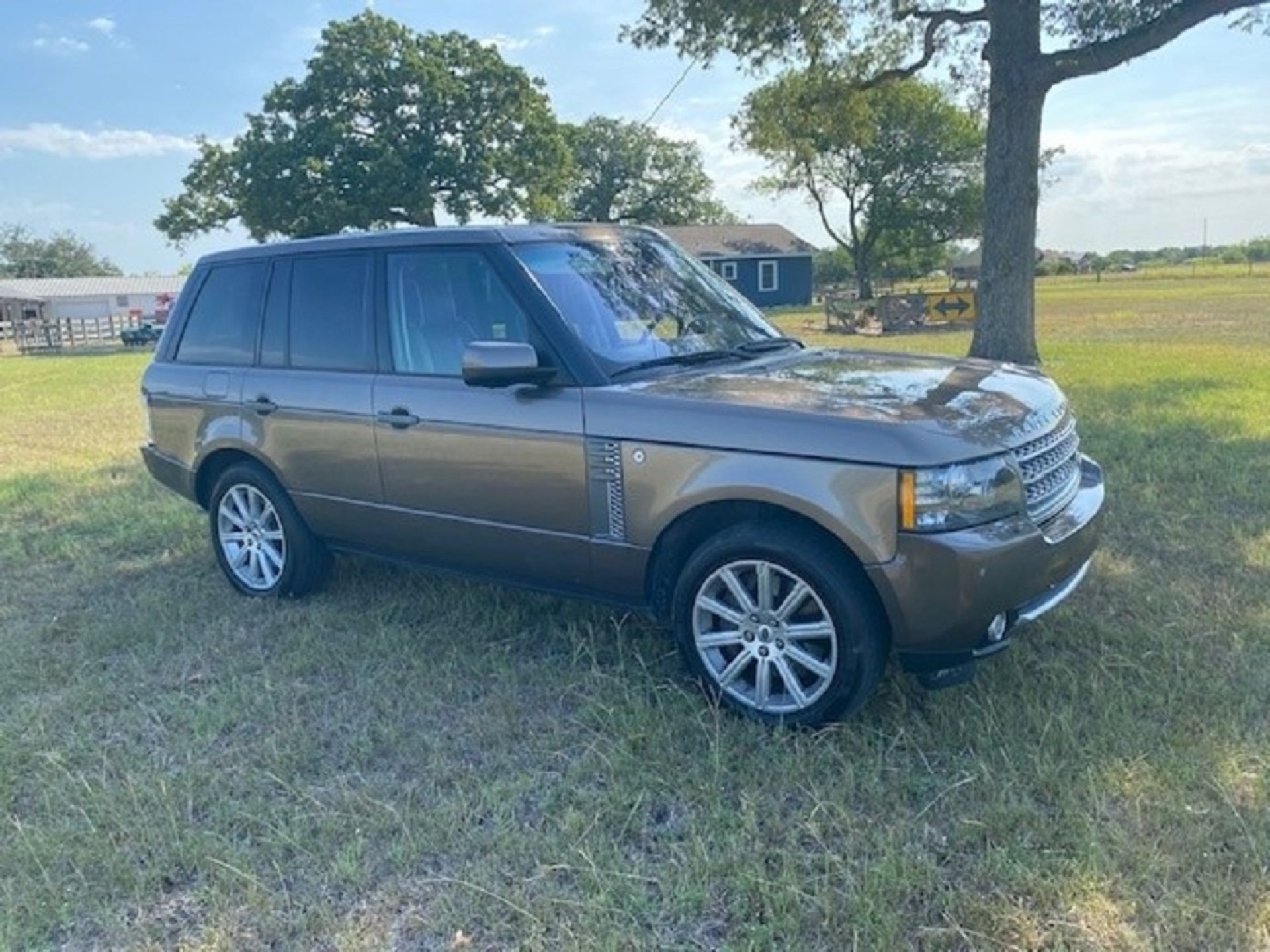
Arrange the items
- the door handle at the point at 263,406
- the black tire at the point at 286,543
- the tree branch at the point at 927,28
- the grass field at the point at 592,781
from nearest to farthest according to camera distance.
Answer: the grass field at the point at 592,781
the door handle at the point at 263,406
the black tire at the point at 286,543
the tree branch at the point at 927,28

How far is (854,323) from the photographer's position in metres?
29.9

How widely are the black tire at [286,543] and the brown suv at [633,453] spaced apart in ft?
0.05

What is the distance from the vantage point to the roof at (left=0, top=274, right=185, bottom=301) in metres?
72.2

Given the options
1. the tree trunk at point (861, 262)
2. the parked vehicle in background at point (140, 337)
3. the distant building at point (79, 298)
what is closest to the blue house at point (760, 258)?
the tree trunk at point (861, 262)

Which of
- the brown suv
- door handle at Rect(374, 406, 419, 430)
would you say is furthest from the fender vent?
door handle at Rect(374, 406, 419, 430)

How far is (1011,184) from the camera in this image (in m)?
11.3

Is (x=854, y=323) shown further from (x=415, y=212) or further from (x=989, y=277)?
(x=989, y=277)

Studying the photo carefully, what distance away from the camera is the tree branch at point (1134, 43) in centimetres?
1043

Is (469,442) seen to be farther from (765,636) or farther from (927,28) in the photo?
(927,28)

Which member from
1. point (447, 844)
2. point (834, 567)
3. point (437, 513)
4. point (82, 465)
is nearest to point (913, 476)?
point (834, 567)

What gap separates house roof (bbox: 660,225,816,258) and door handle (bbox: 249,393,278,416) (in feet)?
142

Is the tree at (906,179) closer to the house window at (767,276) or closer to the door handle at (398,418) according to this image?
the house window at (767,276)

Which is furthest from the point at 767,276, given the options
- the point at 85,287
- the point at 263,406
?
the point at 85,287

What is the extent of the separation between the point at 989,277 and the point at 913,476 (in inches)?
374
